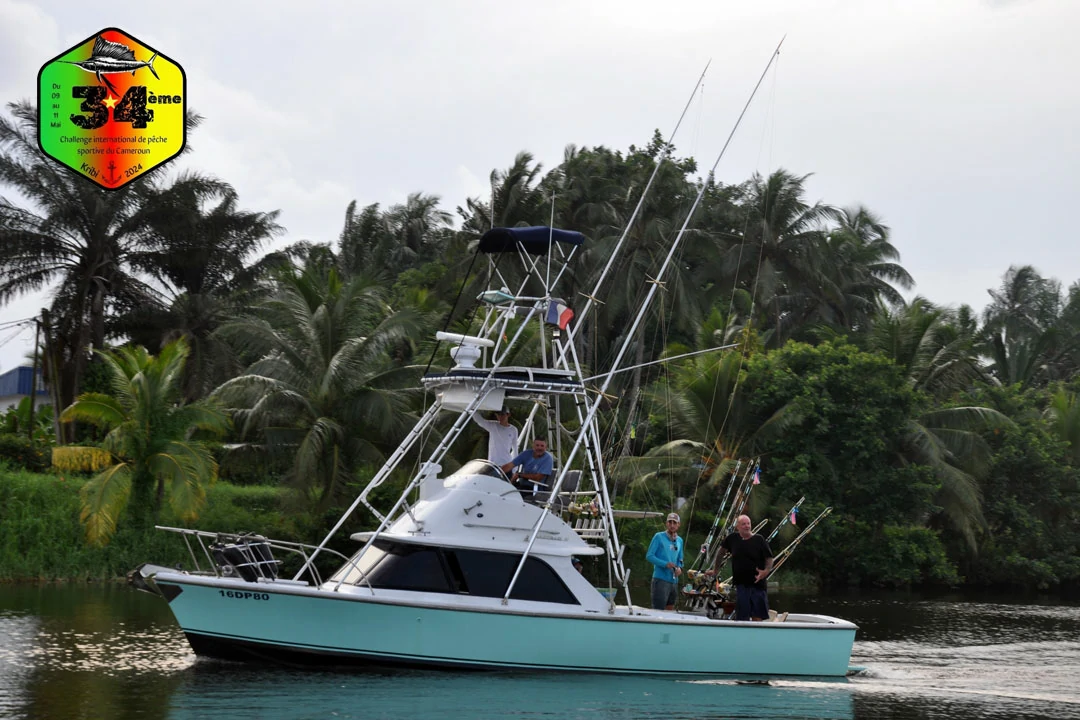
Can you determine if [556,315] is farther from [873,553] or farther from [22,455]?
[873,553]

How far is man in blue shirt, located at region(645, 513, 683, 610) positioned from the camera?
592 inches

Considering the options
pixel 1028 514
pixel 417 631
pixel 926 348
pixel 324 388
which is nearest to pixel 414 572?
pixel 417 631

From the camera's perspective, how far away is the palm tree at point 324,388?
86.3 ft

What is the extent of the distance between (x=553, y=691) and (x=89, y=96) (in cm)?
1574

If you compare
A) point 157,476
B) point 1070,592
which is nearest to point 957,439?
point 1070,592

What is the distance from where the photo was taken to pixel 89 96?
75.3ft

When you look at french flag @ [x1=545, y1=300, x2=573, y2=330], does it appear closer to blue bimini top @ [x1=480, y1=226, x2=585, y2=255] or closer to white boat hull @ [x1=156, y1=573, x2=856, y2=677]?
blue bimini top @ [x1=480, y1=226, x2=585, y2=255]

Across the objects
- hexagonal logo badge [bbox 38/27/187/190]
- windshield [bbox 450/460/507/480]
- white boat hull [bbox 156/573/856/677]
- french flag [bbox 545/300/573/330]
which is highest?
hexagonal logo badge [bbox 38/27/187/190]

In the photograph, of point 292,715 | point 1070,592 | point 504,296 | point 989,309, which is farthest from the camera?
point 989,309

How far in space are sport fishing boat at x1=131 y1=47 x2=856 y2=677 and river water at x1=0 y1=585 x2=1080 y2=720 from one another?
225mm

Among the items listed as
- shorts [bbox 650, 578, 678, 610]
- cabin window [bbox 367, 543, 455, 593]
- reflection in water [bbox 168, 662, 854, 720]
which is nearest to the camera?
reflection in water [bbox 168, 662, 854, 720]

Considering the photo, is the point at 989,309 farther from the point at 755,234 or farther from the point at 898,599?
the point at 898,599

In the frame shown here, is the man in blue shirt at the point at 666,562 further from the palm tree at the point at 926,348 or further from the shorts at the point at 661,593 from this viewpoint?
the palm tree at the point at 926,348

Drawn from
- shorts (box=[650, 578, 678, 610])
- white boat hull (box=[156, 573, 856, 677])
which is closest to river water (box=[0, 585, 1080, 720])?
white boat hull (box=[156, 573, 856, 677])
